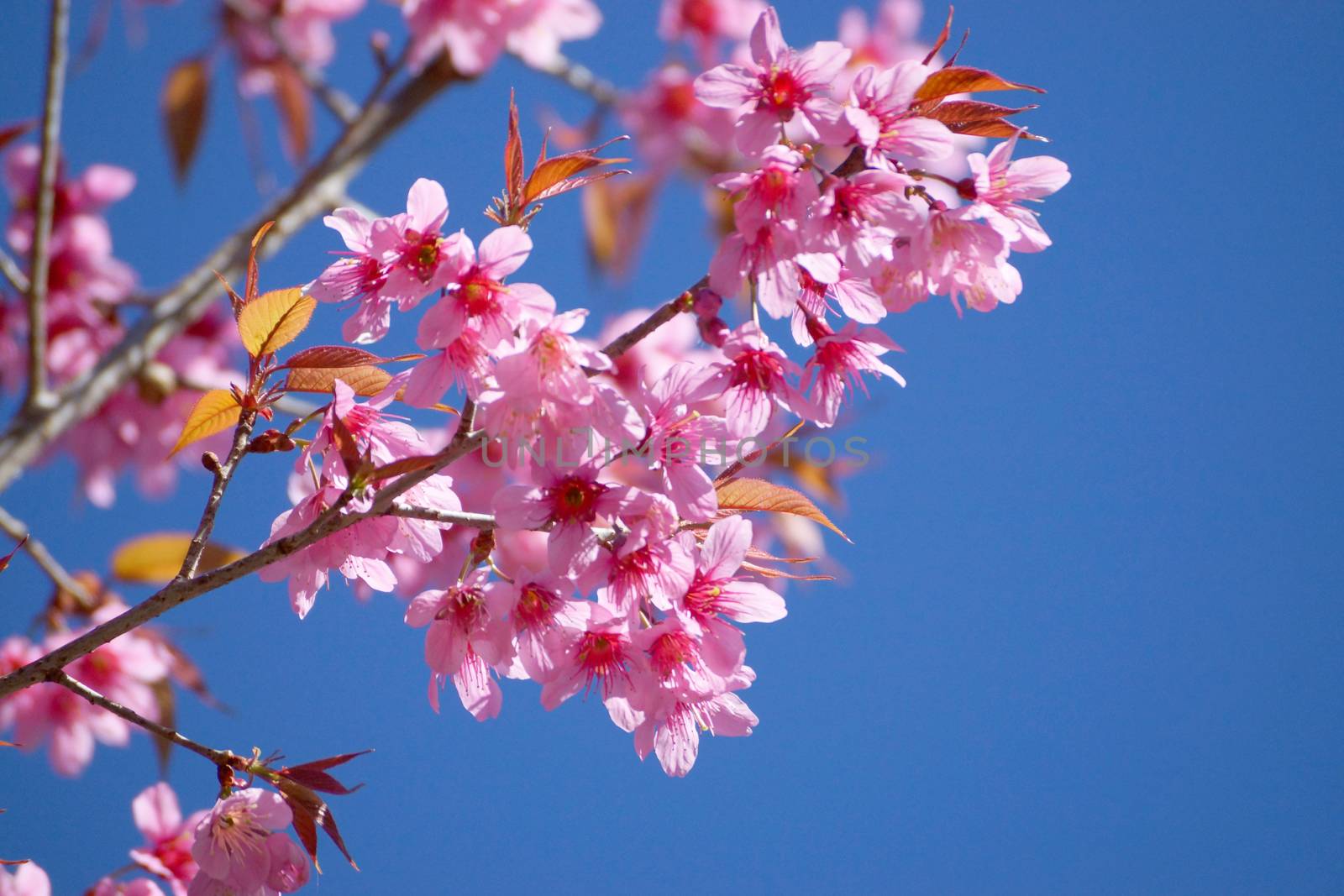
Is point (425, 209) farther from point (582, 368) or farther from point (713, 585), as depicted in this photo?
point (713, 585)

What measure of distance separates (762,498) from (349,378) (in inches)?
10.9

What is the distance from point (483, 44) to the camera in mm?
1163

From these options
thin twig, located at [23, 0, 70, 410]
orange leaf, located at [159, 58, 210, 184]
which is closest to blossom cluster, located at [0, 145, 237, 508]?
orange leaf, located at [159, 58, 210, 184]

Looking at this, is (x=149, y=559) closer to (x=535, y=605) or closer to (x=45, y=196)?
(x=45, y=196)

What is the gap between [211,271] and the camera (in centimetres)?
133

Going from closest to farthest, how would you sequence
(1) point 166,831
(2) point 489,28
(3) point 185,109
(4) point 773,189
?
1. (4) point 773,189
2. (1) point 166,831
3. (2) point 489,28
4. (3) point 185,109

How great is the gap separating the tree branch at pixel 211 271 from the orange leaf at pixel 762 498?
713mm

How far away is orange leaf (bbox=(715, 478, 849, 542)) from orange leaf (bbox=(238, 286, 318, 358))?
0.97 ft

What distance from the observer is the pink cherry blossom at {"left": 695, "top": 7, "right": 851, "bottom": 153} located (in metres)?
0.64

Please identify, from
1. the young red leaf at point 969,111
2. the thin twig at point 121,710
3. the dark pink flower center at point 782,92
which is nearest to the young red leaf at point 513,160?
the dark pink flower center at point 782,92

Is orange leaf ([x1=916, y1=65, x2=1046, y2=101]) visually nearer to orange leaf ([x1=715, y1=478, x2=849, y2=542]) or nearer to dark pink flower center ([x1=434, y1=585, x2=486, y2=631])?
orange leaf ([x1=715, y1=478, x2=849, y2=542])

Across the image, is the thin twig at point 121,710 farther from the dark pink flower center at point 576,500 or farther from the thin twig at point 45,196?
the thin twig at point 45,196

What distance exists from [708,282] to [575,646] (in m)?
0.24

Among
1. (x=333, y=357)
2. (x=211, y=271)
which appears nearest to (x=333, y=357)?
(x=333, y=357)
